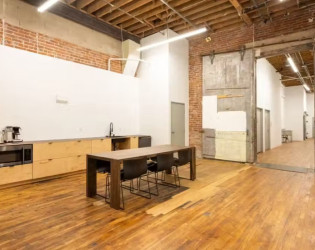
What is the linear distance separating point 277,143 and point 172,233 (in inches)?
446

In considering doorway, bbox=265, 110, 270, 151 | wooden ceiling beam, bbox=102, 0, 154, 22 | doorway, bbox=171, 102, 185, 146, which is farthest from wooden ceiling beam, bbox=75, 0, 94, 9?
doorway, bbox=265, 110, 270, 151

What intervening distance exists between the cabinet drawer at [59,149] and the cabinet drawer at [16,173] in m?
0.24

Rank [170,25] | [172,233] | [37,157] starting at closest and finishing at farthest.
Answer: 1. [172,233]
2. [37,157]
3. [170,25]

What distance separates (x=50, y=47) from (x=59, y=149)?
267cm

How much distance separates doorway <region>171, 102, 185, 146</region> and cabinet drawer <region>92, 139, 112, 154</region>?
2.25 metres

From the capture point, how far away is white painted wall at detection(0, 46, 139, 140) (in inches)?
192

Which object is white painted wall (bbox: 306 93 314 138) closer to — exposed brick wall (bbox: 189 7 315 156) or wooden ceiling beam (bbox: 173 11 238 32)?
exposed brick wall (bbox: 189 7 315 156)

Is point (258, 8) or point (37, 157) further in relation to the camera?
point (258, 8)

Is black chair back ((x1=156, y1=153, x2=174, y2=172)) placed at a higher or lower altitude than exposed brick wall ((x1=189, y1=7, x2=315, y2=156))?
lower

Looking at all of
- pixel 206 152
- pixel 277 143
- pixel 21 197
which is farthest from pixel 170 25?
pixel 277 143

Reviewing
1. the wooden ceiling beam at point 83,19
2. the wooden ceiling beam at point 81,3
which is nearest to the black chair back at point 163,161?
the wooden ceiling beam at point 81,3

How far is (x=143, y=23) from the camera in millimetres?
6883

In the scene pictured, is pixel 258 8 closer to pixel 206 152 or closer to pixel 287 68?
pixel 206 152

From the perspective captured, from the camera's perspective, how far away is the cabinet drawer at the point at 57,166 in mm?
4711
